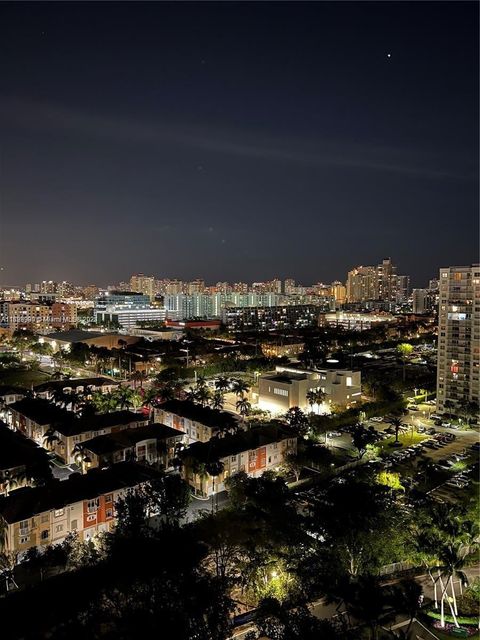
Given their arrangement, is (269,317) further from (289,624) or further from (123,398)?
(289,624)

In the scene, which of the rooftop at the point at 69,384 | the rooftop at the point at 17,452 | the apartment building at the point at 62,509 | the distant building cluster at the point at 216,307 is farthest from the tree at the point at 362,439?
the distant building cluster at the point at 216,307

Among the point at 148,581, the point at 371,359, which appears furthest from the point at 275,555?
the point at 371,359

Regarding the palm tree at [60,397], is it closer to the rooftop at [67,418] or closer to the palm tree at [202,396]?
the rooftop at [67,418]

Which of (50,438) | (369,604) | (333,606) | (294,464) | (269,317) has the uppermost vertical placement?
(269,317)

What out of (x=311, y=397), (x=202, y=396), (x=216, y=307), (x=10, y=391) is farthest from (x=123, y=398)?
(x=216, y=307)

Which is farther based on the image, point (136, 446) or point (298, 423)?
point (298, 423)

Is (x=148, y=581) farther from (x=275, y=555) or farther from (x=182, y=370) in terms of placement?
(x=182, y=370)
